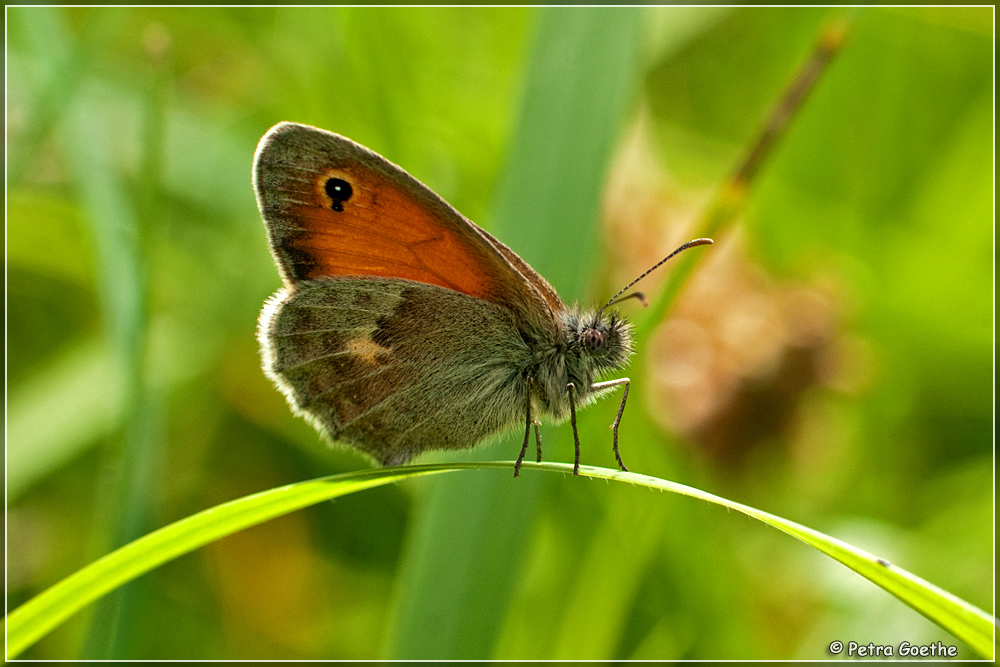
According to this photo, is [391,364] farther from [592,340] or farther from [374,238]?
[592,340]

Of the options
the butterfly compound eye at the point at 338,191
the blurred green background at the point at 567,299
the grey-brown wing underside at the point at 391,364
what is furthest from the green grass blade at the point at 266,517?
the butterfly compound eye at the point at 338,191

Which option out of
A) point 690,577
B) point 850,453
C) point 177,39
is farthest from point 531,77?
point 177,39

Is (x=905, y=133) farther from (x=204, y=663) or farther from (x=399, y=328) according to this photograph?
(x=204, y=663)

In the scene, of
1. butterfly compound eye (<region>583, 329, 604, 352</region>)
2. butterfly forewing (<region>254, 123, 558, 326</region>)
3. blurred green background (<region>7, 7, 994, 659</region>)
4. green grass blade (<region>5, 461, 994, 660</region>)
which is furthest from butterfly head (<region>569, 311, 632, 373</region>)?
green grass blade (<region>5, 461, 994, 660</region>)

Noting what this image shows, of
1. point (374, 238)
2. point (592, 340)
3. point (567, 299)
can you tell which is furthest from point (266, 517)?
point (567, 299)

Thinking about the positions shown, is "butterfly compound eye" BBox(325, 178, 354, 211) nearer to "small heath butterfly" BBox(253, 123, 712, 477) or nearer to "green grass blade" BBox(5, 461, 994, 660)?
"small heath butterfly" BBox(253, 123, 712, 477)

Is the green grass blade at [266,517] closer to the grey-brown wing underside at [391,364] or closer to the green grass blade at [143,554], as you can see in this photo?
the green grass blade at [143,554]

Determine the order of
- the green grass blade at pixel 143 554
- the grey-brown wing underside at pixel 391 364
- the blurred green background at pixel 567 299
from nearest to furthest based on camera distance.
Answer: the green grass blade at pixel 143 554
the grey-brown wing underside at pixel 391 364
the blurred green background at pixel 567 299

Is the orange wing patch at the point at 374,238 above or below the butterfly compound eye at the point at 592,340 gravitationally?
above
